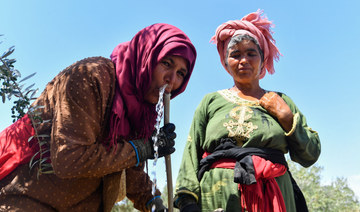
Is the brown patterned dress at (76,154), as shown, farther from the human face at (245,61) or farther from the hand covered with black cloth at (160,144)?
the human face at (245,61)

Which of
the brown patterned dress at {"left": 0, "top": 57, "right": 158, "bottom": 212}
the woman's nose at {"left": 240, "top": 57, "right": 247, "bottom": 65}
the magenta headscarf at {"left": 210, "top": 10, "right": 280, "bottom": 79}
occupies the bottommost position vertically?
the brown patterned dress at {"left": 0, "top": 57, "right": 158, "bottom": 212}

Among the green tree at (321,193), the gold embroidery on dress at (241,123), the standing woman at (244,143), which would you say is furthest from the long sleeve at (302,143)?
the green tree at (321,193)

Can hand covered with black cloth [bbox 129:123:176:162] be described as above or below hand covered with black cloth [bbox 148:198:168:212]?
above

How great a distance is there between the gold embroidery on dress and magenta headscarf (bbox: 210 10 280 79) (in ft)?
1.77

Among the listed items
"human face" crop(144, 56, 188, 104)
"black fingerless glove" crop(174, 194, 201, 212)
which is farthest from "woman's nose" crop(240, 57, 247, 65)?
"black fingerless glove" crop(174, 194, 201, 212)

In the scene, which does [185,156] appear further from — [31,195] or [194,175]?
[31,195]

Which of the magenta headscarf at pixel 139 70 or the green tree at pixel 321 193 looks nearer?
the magenta headscarf at pixel 139 70

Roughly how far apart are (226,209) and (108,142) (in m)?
1.04

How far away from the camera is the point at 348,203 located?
2117 cm

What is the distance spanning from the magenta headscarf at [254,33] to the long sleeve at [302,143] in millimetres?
727

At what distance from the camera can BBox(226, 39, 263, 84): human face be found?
3.07 m

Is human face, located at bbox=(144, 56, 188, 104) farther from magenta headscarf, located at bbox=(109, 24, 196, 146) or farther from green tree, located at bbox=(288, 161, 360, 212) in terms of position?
green tree, located at bbox=(288, 161, 360, 212)

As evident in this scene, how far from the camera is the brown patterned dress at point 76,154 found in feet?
6.26

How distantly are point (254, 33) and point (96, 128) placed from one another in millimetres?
1817
